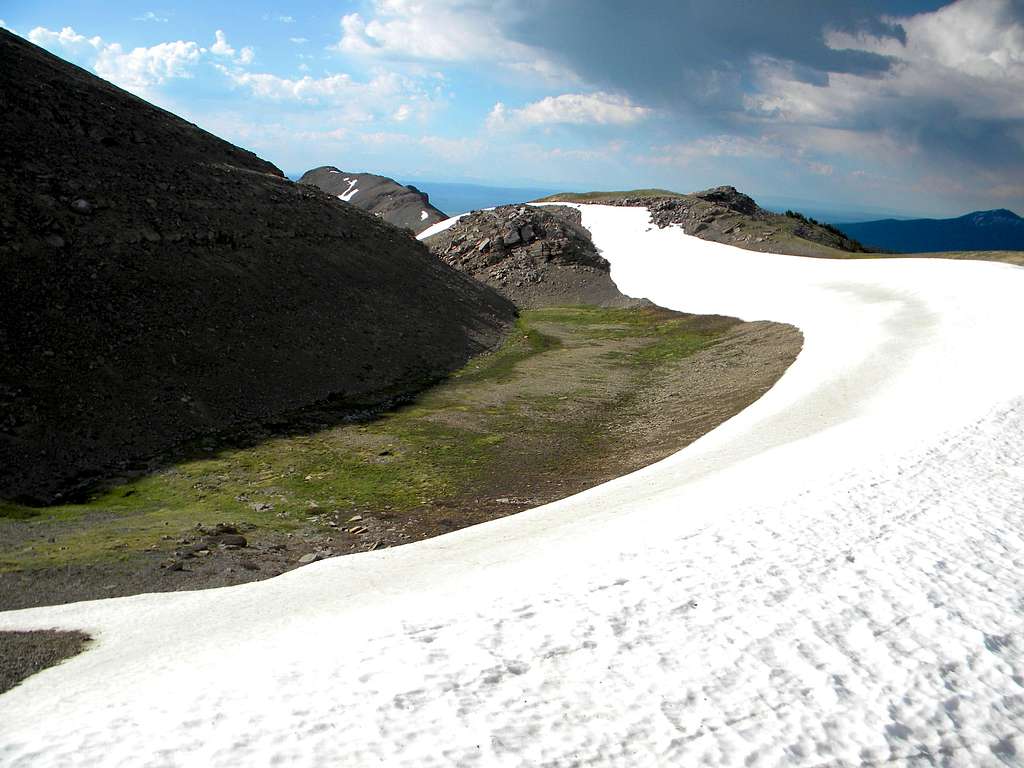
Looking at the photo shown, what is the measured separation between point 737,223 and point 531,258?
82.5 ft

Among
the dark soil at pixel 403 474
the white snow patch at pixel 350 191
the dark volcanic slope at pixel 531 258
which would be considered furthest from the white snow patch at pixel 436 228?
the dark soil at pixel 403 474

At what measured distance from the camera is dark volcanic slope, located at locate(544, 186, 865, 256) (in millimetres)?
76938

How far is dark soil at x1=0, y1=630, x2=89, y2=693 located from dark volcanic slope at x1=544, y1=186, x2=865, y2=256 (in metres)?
71.5

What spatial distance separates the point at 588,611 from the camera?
462 inches

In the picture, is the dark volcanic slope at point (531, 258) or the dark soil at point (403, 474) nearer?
the dark soil at point (403, 474)

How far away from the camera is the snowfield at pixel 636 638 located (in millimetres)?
8461

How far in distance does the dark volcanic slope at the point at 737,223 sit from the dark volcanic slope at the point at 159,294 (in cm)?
3842

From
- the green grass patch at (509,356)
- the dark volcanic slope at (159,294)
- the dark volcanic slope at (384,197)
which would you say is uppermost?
the dark volcanic slope at (384,197)

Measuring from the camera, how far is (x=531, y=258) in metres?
81.6

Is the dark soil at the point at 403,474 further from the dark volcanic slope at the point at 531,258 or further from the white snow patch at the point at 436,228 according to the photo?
the white snow patch at the point at 436,228

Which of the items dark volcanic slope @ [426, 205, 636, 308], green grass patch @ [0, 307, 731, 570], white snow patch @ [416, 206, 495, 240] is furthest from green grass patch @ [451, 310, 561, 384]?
white snow patch @ [416, 206, 495, 240]

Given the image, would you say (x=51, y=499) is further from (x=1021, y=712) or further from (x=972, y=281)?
(x=972, y=281)

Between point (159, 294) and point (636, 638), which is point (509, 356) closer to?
point (159, 294)

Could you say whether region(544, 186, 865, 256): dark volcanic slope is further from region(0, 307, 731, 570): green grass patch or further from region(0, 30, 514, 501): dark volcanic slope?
region(0, 307, 731, 570): green grass patch
